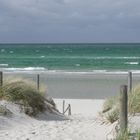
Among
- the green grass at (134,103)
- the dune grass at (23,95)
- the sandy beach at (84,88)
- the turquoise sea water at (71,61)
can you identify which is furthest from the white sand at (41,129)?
the turquoise sea water at (71,61)

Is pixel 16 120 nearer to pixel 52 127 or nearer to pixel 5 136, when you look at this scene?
pixel 52 127

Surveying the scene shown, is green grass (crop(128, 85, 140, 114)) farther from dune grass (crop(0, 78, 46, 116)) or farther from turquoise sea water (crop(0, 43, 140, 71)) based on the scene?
turquoise sea water (crop(0, 43, 140, 71))

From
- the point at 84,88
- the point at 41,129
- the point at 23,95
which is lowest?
the point at 84,88

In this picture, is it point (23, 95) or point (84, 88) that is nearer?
point (23, 95)

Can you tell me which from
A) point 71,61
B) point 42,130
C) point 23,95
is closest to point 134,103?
point 42,130

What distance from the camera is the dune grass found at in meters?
13.3

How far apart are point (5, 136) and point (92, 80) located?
23680 mm

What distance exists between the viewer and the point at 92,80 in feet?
110

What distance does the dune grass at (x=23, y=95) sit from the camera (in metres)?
13.3

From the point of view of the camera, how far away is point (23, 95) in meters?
13.6

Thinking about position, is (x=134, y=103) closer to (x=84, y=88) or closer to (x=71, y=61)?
(x=84, y=88)

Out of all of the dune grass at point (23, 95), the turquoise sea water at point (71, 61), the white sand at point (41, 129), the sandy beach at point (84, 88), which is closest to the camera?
the white sand at point (41, 129)

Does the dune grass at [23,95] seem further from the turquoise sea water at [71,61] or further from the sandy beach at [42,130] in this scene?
the turquoise sea water at [71,61]

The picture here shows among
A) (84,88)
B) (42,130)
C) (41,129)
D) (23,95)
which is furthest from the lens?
(84,88)
